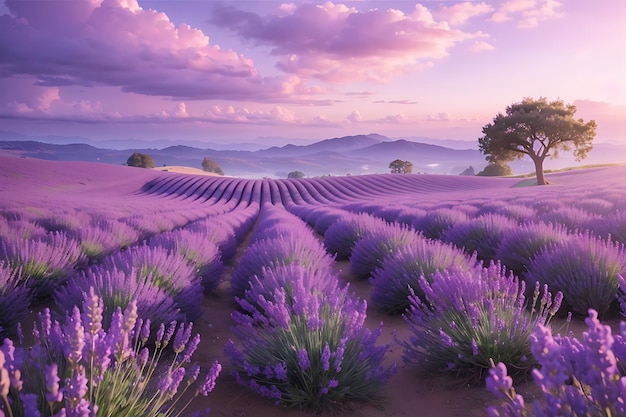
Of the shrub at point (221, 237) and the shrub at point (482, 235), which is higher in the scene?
the shrub at point (482, 235)

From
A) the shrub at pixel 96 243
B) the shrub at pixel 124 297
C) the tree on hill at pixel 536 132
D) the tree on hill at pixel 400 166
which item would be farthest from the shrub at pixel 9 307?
the tree on hill at pixel 400 166

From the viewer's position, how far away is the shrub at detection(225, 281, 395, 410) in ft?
8.12

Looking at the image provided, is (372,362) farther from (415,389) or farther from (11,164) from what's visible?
(11,164)

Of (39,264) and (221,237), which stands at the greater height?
(39,264)

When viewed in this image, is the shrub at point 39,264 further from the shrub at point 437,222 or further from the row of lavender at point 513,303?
the shrub at point 437,222

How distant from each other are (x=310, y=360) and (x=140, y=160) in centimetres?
7924

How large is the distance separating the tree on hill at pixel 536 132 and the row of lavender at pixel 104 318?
29672 mm

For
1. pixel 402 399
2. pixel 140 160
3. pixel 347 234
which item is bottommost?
pixel 402 399

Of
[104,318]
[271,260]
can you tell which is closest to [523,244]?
[271,260]

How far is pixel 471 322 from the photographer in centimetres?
275

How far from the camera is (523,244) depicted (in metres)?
5.07

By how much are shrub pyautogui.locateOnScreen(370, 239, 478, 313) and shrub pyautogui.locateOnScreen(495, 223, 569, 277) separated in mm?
1027

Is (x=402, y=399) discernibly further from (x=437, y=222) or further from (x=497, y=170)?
(x=497, y=170)

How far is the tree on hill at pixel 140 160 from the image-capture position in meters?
74.8
